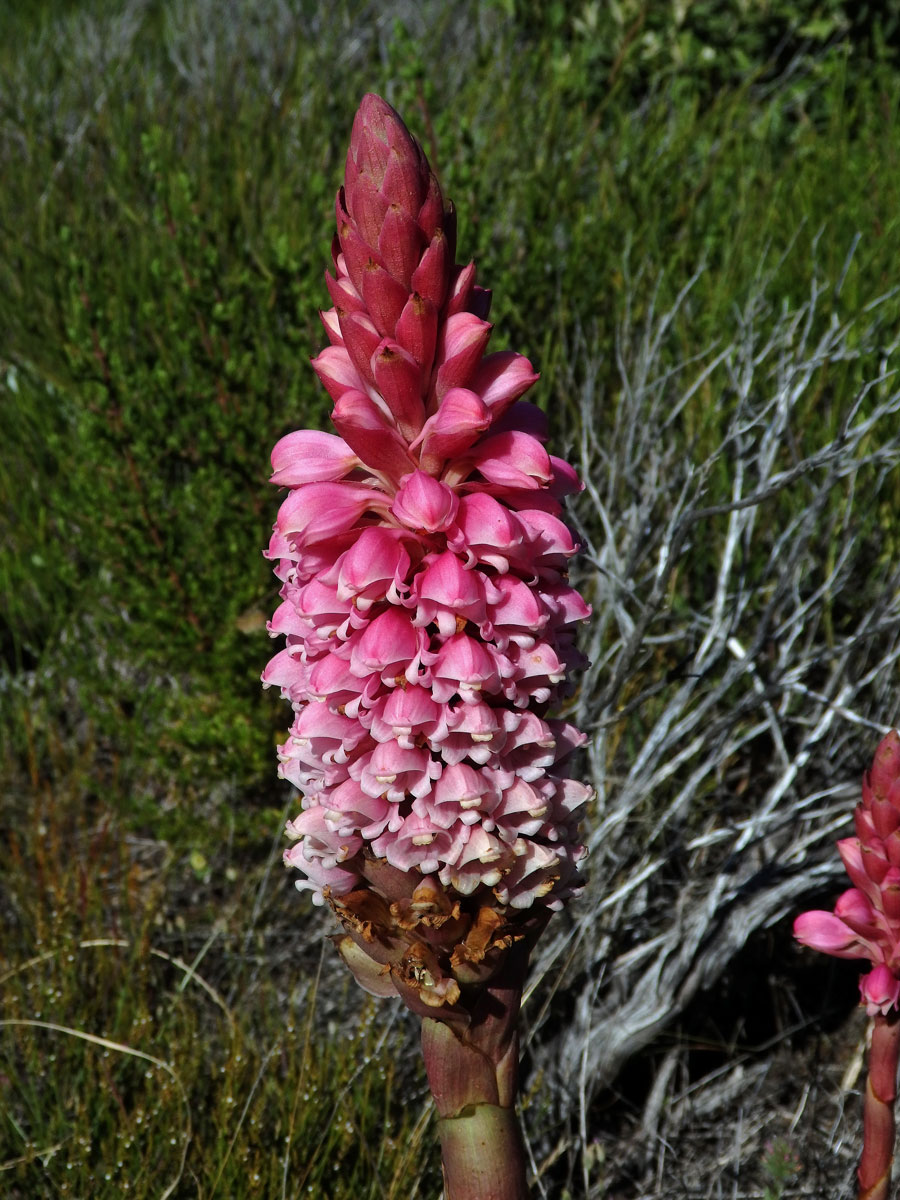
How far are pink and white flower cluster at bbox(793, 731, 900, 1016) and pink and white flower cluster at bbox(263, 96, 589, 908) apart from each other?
544 millimetres

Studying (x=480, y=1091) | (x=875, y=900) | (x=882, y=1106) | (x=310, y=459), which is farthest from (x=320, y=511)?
(x=882, y=1106)

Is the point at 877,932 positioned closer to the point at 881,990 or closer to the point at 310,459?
the point at 881,990

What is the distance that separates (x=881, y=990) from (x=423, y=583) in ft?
3.26

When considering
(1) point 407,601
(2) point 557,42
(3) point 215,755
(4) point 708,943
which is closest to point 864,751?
(4) point 708,943

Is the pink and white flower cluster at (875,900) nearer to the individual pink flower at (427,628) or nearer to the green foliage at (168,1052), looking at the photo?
the individual pink flower at (427,628)

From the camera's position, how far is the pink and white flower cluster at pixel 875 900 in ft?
5.50

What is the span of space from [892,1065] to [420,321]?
4.50 ft

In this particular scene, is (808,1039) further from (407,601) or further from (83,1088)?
(407,601)

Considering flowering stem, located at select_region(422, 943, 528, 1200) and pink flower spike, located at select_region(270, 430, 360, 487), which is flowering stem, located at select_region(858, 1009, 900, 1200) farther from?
pink flower spike, located at select_region(270, 430, 360, 487)

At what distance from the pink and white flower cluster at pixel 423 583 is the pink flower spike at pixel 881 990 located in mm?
595

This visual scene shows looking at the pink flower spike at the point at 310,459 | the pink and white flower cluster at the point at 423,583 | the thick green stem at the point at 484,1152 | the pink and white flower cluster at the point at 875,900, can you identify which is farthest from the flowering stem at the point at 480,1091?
the pink flower spike at the point at 310,459

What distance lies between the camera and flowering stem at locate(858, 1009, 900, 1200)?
1717 millimetres

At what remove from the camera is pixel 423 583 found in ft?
4.39

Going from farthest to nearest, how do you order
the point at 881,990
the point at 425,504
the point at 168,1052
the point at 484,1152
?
the point at 168,1052 → the point at 881,990 → the point at 484,1152 → the point at 425,504
